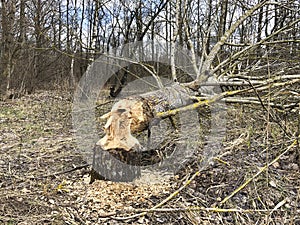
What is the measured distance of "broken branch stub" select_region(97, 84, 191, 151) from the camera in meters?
2.44

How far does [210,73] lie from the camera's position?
3.48m

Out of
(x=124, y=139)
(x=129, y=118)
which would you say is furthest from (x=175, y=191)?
(x=129, y=118)

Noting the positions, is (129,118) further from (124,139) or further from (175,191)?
(175,191)

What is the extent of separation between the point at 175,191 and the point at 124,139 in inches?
23.1

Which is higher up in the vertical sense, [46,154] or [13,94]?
[13,94]

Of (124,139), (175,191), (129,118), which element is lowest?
(175,191)

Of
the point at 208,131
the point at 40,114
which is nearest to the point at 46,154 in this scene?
the point at 208,131

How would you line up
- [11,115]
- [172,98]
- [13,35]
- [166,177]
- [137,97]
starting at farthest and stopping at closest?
1. [13,35]
2. [11,115]
3. [172,98]
4. [137,97]
5. [166,177]

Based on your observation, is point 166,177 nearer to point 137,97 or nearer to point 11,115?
point 137,97

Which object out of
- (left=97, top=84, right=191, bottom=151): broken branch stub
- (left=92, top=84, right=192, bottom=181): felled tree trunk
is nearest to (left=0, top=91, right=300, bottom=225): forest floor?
(left=92, top=84, right=192, bottom=181): felled tree trunk

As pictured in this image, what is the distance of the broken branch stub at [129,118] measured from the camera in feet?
8.02

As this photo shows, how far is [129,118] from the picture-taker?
2.54 m

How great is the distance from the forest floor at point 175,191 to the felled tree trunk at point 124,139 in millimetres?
112

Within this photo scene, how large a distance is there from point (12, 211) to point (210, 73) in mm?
2471
